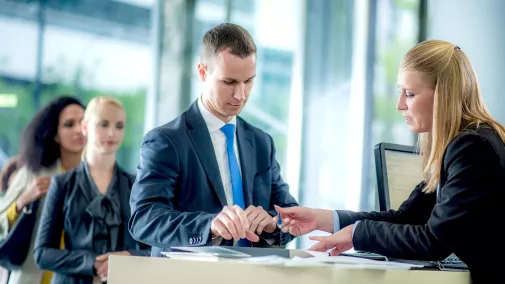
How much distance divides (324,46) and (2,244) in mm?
2939

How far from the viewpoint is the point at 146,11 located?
17.4ft

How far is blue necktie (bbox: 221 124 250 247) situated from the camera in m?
2.19

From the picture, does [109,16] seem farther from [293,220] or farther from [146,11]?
[293,220]

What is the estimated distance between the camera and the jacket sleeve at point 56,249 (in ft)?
9.80

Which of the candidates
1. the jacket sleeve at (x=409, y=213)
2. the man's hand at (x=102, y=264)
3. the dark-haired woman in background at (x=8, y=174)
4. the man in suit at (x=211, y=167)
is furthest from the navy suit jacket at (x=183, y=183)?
the dark-haired woman in background at (x=8, y=174)

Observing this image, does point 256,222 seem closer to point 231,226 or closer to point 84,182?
point 231,226

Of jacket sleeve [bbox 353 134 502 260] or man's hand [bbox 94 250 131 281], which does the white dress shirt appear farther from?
man's hand [bbox 94 250 131 281]

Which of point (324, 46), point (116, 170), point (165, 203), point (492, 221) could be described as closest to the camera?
point (492, 221)

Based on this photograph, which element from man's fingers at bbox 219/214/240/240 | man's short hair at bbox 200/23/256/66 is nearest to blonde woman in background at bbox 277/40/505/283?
man's fingers at bbox 219/214/240/240

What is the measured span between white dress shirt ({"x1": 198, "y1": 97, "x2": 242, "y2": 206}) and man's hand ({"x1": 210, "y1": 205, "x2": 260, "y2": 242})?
1.37ft

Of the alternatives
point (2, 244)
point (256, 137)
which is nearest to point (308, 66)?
point (2, 244)

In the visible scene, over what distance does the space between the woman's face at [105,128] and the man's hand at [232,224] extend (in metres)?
1.66

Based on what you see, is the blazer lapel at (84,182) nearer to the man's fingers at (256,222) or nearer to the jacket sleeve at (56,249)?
the jacket sleeve at (56,249)

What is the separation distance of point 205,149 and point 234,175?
0.43 ft
